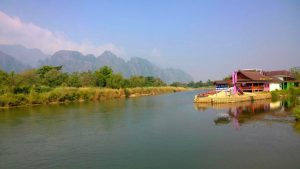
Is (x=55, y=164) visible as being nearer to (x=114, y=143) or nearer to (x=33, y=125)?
(x=114, y=143)

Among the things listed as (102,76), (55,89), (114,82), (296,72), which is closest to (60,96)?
(55,89)

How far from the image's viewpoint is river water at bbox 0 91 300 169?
45.2 feet

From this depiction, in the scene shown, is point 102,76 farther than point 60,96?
Yes

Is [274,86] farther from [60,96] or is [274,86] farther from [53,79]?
[53,79]

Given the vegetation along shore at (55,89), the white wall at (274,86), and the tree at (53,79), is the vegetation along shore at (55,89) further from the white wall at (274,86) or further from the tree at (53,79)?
the white wall at (274,86)

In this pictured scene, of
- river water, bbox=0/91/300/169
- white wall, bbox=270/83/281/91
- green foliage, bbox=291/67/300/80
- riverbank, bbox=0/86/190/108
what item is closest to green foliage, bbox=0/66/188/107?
riverbank, bbox=0/86/190/108

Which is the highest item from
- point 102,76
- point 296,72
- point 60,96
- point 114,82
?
point 296,72

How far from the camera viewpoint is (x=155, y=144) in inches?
685

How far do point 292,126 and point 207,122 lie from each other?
659cm

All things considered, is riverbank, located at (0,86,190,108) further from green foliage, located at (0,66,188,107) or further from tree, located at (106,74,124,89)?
tree, located at (106,74,124,89)

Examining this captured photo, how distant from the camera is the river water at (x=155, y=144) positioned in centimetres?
1378

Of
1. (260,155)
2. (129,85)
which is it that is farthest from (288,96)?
(129,85)

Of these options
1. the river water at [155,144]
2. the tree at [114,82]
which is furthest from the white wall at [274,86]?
the tree at [114,82]

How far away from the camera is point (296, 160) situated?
1338 centimetres
